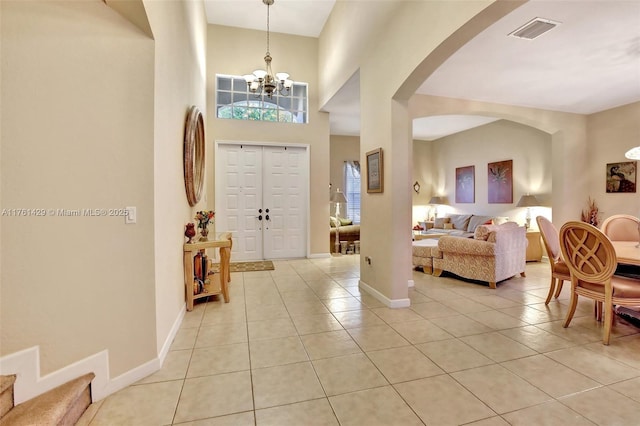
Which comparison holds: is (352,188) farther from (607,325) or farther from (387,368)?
(387,368)

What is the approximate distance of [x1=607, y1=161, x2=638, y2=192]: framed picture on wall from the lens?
5.14 m

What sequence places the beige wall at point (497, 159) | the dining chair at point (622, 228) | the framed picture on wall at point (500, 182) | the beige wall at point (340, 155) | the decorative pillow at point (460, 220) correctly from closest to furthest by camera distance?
the dining chair at point (622, 228) → the beige wall at point (497, 159) → the framed picture on wall at point (500, 182) → the decorative pillow at point (460, 220) → the beige wall at point (340, 155)

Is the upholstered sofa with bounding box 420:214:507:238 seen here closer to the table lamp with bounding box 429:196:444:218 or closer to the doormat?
the table lamp with bounding box 429:196:444:218

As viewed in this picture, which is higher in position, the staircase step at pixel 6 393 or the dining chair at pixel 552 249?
the dining chair at pixel 552 249

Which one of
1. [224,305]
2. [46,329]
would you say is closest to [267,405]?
[46,329]

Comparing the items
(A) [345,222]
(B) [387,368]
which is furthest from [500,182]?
(B) [387,368]

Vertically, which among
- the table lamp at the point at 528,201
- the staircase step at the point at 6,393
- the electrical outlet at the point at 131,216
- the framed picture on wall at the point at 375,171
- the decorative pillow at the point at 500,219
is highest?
the framed picture on wall at the point at 375,171

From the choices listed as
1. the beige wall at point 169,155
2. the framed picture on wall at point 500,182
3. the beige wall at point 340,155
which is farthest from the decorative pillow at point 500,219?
the beige wall at point 169,155

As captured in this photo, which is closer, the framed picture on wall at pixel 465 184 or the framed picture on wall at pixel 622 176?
the framed picture on wall at pixel 622 176

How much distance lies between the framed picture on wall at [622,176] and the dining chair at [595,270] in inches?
146

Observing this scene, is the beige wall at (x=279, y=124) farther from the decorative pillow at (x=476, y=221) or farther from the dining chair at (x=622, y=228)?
the dining chair at (x=622, y=228)

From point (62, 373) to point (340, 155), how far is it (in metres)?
7.87

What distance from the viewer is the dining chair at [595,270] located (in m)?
2.52

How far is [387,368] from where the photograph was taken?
2.16 meters
